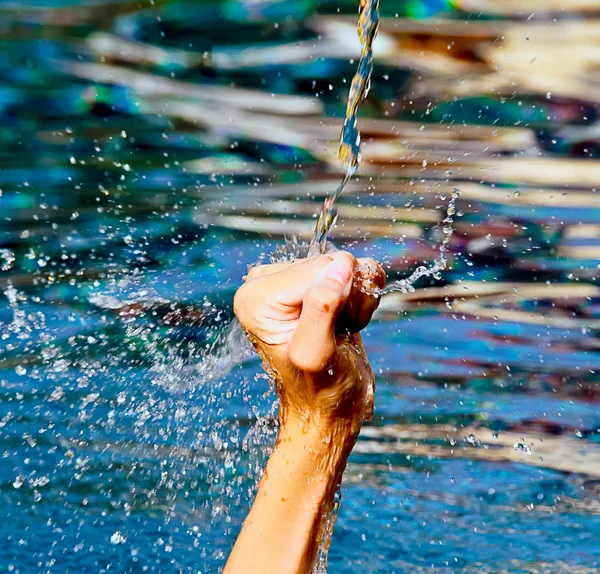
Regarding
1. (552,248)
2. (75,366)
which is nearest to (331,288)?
(552,248)

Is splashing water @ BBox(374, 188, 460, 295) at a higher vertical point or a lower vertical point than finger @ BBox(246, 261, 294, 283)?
lower

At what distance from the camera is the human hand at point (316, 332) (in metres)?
1.08

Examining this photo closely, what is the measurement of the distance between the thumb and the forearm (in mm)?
149

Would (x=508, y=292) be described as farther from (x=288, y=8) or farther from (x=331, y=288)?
(x=331, y=288)

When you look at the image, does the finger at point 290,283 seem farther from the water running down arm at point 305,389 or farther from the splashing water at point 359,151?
the splashing water at point 359,151

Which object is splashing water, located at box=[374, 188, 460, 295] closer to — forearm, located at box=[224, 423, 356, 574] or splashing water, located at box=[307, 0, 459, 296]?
splashing water, located at box=[307, 0, 459, 296]

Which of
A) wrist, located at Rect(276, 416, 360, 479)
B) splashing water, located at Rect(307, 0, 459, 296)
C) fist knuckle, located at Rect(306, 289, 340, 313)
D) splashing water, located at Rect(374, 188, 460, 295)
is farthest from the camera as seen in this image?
splashing water, located at Rect(374, 188, 460, 295)

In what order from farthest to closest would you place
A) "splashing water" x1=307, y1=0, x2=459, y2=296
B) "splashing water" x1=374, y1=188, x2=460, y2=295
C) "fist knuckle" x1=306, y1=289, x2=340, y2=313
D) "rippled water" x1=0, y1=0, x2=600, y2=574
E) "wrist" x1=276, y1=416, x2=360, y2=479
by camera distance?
1. "splashing water" x1=374, y1=188, x2=460, y2=295
2. "rippled water" x1=0, y1=0, x2=600, y2=574
3. "splashing water" x1=307, y1=0, x2=459, y2=296
4. "wrist" x1=276, y1=416, x2=360, y2=479
5. "fist knuckle" x1=306, y1=289, x2=340, y2=313

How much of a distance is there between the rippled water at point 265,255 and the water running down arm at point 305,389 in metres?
1.52

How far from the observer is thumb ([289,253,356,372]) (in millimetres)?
1065

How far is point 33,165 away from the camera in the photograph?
295 centimetres

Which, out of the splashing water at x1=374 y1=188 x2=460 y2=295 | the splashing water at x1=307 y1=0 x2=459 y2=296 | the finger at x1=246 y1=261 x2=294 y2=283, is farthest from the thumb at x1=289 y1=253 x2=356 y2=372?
the splashing water at x1=374 y1=188 x2=460 y2=295

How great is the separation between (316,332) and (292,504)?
255mm

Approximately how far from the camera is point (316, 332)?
1079 millimetres
